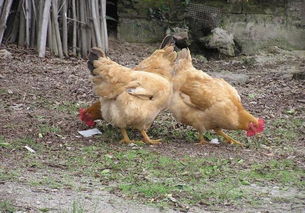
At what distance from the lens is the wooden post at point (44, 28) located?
10.8 m

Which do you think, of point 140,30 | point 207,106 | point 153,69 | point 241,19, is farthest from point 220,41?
point 207,106

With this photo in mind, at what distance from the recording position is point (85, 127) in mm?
7816

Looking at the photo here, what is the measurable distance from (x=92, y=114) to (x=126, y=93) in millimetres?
673

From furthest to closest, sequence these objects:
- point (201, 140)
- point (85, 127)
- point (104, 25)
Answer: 1. point (104, 25)
2. point (85, 127)
3. point (201, 140)

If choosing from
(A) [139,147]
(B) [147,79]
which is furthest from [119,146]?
(B) [147,79]

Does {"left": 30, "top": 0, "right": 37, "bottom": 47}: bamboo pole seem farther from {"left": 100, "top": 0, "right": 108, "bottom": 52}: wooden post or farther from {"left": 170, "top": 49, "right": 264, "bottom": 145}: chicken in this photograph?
{"left": 170, "top": 49, "right": 264, "bottom": 145}: chicken

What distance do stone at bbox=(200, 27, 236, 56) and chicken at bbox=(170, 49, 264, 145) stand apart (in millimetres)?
4917

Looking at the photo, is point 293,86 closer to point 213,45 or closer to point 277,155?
point 213,45

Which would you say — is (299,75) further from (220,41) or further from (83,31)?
(83,31)

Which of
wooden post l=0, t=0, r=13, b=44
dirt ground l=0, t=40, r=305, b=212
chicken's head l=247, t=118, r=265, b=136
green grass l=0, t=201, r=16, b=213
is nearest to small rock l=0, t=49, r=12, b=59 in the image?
dirt ground l=0, t=40, r=305, b=212

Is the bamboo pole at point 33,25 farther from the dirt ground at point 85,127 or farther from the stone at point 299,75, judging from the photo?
the stone at point 299,75

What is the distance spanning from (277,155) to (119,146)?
168cm

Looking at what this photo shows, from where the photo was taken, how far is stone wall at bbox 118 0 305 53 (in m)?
12.9

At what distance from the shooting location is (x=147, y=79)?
7.31 meters
